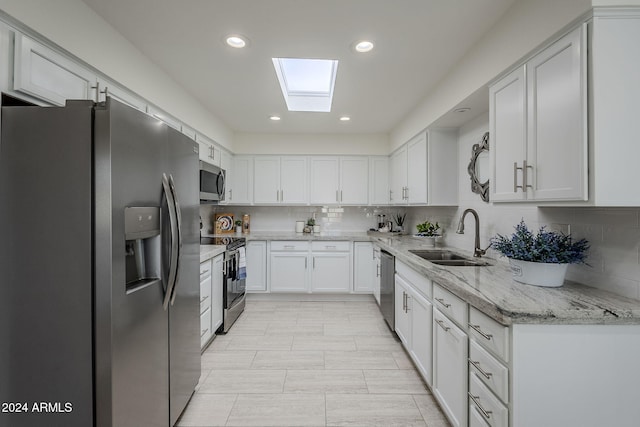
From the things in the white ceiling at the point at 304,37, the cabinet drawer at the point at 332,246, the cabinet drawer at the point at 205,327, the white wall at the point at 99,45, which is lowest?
the cabinet drawer at the point at 205,327

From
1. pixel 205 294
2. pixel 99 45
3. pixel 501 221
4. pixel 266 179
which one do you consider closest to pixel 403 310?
pixel 501 221

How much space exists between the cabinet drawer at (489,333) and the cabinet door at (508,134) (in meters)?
0.70

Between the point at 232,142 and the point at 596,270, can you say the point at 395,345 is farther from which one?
the point at 232,142

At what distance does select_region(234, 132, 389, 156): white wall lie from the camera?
4.52 meters

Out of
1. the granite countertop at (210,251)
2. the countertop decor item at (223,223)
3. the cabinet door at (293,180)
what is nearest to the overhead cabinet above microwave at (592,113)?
the granite countertop at (210,251)

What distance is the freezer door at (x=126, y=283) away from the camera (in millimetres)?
1153

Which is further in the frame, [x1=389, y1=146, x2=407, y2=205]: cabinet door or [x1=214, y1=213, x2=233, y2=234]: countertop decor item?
[x1=214, y1=213, x2=233, y2=234]: countertop decor item

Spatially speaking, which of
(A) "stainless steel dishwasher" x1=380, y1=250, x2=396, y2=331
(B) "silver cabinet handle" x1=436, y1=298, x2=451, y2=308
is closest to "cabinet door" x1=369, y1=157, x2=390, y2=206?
(A) "stainless steel dishwasher" x1=380, y1=250, x2=396, y2=331

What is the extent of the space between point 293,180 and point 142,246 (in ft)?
10.4

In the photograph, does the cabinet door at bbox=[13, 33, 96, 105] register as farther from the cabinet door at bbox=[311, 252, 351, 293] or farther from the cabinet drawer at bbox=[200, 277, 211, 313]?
the cabinet door at bbox=[311, 252, 351, 293]

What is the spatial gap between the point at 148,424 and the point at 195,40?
91.6 inches

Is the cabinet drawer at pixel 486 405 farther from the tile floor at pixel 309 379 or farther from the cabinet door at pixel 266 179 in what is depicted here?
the cabinet door at pixel 266 179

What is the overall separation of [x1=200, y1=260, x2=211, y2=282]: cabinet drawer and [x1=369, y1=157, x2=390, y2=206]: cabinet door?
2693 millimetres

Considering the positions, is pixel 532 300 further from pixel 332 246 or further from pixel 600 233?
pixel 332 246
